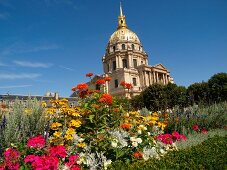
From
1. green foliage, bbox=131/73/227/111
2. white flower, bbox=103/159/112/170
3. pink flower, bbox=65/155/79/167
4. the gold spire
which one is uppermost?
the gold spire

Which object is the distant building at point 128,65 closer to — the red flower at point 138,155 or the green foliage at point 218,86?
the green foliage at point 218,86

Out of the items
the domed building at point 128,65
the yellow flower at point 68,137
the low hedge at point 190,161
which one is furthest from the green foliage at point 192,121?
the domed building at point 128,65

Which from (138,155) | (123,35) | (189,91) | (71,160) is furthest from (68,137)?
(123,35)

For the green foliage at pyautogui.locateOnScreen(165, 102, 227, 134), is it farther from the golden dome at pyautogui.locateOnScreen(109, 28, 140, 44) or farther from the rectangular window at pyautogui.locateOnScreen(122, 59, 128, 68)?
the golden dome at pyautogui.locateOnScreen(109, 28, 140, 44)

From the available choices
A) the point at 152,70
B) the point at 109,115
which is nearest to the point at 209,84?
the point at 152,70

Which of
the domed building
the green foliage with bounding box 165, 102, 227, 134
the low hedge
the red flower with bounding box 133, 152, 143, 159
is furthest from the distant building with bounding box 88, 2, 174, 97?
the low hedge

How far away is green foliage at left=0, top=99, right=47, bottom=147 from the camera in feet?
17.7

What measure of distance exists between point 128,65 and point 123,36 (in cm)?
1206

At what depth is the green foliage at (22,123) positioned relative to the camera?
5398 millimetres

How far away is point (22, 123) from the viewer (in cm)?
568

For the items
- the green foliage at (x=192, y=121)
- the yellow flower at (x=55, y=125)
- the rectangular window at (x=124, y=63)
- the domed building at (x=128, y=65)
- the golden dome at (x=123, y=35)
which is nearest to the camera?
the yellow flower at (x=55, y=125)

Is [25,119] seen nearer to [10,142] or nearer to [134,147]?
[10,142]

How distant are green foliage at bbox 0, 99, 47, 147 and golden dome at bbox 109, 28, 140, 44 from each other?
82426 mm

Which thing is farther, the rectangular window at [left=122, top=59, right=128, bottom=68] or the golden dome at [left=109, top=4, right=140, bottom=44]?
the golden dome at [left=109, top=4, right=140, bottom=44]
